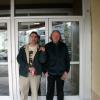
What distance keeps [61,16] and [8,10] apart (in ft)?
4.41

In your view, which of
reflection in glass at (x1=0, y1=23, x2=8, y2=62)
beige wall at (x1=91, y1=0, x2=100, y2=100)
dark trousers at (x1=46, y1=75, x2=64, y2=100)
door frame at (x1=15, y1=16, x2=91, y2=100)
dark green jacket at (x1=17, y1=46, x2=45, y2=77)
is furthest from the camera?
reflection in glass at (x1=0, y1=23, x2=8, y2=62)

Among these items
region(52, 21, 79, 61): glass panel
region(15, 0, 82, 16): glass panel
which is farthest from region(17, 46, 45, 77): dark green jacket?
region(15, 0, 82, 16): glass panel

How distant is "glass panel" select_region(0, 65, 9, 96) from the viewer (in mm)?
8008

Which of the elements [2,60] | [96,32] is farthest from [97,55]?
[2,60]

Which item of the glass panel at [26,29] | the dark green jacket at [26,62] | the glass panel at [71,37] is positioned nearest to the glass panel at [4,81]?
the glass panel at [26,29]

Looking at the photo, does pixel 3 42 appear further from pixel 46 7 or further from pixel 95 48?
pixel 95 48

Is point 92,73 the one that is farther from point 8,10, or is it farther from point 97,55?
point 8,10

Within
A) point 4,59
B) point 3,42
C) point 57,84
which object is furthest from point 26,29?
point 57,84

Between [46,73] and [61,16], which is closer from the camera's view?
[46,73]

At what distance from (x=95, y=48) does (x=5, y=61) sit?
2259mm

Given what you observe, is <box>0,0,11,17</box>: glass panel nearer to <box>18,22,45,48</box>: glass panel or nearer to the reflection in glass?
the reflection in glass

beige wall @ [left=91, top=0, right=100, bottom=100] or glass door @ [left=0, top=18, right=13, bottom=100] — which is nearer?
beige wall @ [left=91, top=0, right=100, bottom=100]

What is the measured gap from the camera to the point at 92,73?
7902 mm

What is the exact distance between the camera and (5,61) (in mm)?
8016
